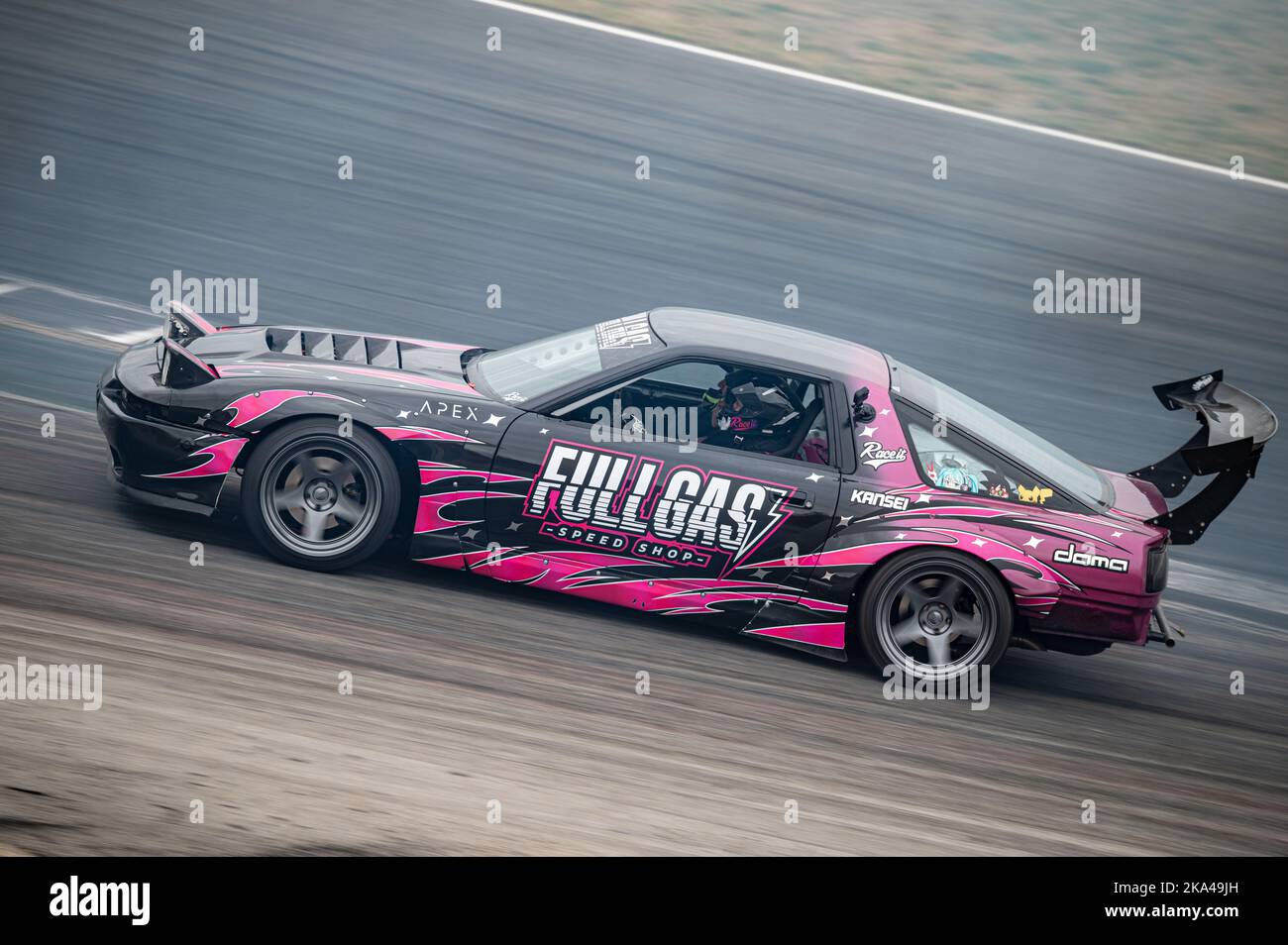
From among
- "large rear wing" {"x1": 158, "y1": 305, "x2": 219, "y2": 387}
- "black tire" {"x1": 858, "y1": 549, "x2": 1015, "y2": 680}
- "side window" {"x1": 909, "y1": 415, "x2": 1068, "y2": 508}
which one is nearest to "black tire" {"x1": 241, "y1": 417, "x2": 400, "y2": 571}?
"large rear wing" {"x1": 158, "y1": 305, "x2": 219, "y2": 387}

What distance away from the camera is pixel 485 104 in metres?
12.3

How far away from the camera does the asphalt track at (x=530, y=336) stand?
4.70m

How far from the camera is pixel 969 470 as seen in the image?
5.96 meters

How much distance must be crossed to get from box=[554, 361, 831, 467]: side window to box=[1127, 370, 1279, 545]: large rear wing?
1.72 meters

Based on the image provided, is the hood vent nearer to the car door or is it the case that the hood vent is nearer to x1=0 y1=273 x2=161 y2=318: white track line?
the car door

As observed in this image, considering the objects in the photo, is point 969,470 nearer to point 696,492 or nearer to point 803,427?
point 803,427

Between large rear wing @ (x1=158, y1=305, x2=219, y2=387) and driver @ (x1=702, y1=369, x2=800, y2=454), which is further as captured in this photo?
driver @ (x1=702, y1=369, x2=800, y2=454)

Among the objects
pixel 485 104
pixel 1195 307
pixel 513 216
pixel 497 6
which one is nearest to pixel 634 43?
pixel 497 6

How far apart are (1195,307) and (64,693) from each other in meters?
10.1

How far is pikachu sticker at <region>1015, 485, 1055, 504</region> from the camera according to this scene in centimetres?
594

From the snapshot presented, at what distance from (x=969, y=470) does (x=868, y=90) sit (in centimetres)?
921

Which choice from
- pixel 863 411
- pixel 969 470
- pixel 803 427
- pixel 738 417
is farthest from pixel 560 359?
pixel 969 470

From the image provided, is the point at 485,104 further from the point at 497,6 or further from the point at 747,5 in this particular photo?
the point at 747,5

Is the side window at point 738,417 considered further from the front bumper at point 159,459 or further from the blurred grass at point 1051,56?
the blurred grass at point 1051,56
